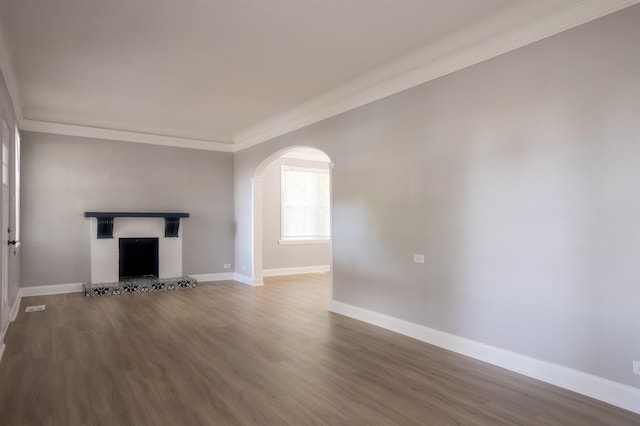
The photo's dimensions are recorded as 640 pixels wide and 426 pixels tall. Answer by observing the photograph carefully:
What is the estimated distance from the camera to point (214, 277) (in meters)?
8.36

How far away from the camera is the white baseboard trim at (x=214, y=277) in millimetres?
8184

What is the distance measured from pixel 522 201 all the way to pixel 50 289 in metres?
7.38

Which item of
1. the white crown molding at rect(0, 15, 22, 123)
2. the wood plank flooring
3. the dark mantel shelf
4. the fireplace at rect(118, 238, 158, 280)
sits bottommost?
the wood plank flooring

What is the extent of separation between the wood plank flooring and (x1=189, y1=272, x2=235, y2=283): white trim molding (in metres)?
2.94

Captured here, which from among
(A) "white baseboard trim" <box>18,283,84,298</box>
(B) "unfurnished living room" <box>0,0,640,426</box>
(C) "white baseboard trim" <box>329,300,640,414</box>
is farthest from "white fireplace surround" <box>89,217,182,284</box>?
(C) "white baseboard trim" <box>329,300,640,414</box>

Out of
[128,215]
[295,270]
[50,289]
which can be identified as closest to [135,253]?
[128,215]

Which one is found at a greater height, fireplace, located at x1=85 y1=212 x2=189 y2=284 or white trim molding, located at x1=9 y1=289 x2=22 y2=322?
fireplace, located at x1=85 y1=212 x2=189 y2=284

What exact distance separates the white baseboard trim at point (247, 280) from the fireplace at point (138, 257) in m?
1.62

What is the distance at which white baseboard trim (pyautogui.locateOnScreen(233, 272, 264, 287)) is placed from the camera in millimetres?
7727

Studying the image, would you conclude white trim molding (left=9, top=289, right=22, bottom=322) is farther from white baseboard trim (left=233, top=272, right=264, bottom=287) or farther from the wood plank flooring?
white baseboard trim (left=233, top=272, right=264, bottom=287)

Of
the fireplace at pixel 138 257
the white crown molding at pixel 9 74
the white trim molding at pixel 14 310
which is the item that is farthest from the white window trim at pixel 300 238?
the white crown molding at pixel 9 74

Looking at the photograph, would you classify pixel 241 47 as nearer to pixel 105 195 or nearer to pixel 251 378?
pixel 251 378

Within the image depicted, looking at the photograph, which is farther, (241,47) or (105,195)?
(105,195)

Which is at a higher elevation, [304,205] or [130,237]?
[304,205]
